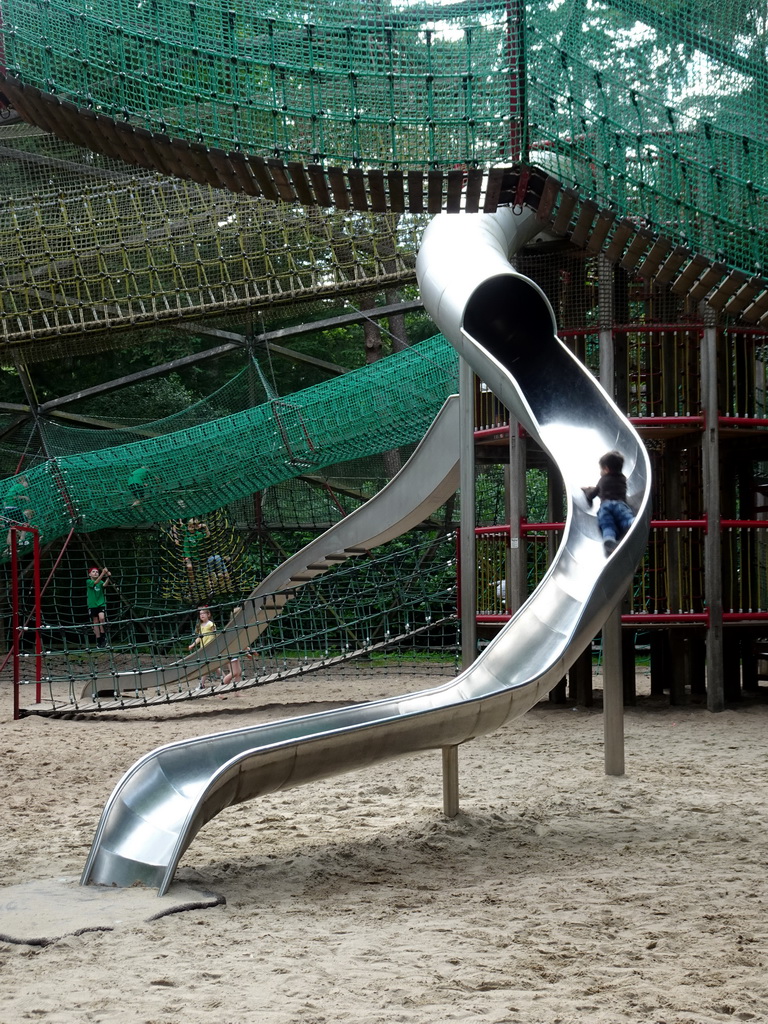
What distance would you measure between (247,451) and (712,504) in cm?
715

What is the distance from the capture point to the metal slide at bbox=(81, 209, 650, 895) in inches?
208

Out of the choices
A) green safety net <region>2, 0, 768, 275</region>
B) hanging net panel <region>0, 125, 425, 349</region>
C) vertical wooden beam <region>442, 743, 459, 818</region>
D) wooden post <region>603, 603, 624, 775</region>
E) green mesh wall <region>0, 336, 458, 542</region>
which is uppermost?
hanging net panel <region>0, 125, 425, 349</region>

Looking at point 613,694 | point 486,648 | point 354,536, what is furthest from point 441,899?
point 354,536

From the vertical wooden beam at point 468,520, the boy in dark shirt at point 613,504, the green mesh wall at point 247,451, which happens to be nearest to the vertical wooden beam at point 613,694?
the boy in dark shirt at point 613,504

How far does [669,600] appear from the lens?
11008 mm

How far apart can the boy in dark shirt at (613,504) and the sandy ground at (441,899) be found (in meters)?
1.60

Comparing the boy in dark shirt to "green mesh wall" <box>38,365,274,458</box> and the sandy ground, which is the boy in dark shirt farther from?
"green mesh wall" <box>38,365,274,458</box>

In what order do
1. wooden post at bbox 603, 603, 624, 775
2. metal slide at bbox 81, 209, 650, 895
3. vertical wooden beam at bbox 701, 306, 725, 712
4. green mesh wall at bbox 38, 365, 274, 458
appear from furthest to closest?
green mesh wall at bbox 38, 365, 274, 458, vertical wooden beam at bbox 701, 306, 725, 712, wooden post at bbox 603, 603, 624, 775, metal slide at bbox 81, 209, 650, 895

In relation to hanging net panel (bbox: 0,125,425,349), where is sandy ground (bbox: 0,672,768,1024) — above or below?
below

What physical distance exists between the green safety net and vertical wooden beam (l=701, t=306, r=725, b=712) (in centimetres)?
388

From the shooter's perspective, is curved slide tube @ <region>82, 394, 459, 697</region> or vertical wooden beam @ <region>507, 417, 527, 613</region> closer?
vertical wooden beam @ <region>507, 417, 527, 613</region>

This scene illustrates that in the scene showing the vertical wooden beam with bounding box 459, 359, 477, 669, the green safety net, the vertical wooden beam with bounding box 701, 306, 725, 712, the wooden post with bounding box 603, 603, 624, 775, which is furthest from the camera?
the vertical wooden beam with bounding box 459, 359, 477, 669

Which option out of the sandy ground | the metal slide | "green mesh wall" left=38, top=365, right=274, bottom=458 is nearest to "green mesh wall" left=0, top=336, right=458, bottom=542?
"green mesh wall" left=38, top=365, right=274, bottom=458

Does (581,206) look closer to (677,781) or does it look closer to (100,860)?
(677,781)
